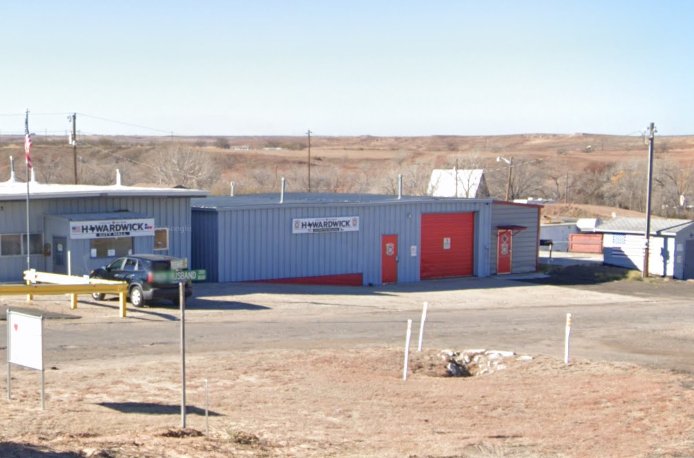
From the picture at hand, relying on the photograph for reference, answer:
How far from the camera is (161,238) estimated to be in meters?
33.0

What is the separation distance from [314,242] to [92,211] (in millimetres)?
8307

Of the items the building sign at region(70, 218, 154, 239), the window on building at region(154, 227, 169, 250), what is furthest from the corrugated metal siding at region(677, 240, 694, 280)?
the building sign at region(70, 218, 154, 239)

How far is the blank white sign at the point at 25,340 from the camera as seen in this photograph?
14.0 metres

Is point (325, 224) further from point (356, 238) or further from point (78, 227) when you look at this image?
point (78, 227)

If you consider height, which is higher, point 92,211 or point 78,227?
point 92,211

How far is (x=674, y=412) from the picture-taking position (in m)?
15.8

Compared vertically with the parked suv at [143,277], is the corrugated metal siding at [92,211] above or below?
above

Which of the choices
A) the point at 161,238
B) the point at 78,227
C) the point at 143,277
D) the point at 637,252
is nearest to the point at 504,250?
the point at 637,252

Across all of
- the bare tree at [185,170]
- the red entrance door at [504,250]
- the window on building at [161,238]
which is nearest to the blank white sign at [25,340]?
the window on building at [161,238]

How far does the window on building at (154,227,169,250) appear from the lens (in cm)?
3288

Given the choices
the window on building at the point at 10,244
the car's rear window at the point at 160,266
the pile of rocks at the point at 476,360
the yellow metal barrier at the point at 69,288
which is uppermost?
the window on building at the point at 10,244

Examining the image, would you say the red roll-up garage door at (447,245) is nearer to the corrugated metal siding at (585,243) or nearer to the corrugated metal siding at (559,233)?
the corrugated metal siding at (585,243)

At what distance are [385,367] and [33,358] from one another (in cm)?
749

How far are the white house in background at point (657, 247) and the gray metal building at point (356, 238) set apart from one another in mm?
4079
